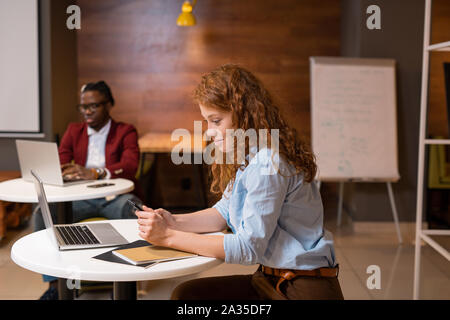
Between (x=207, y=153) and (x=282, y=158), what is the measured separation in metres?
2.76

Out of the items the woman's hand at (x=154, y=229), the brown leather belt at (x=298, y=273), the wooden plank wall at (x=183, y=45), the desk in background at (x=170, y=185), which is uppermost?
the wooden plank wall at (x=183, y=45)

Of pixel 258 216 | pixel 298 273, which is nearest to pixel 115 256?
pixel 258 216

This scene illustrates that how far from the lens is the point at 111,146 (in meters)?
3.10

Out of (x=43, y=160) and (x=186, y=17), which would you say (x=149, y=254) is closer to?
(x=43, y=160)

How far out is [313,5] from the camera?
5094mm

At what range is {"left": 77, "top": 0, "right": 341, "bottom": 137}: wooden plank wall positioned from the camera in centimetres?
507

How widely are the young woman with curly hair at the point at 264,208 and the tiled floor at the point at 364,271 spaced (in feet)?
4.75

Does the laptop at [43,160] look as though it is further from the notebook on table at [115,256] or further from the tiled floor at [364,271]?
the notebook on table at [115,256]

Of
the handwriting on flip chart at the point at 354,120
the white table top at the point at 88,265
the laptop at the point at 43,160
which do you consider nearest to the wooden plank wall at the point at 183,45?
the handwriting on flip chart at the point at 354,120

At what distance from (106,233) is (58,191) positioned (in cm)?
81

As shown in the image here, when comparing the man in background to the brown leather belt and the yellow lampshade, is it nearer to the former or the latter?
the brown leather belt

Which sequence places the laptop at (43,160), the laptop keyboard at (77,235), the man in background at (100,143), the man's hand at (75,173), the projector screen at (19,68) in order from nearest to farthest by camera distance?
the laptop keyboard at (77,235) → the laptop at (43,160) → the man's hand at (75,173) → the man in background at (100,143) → the projector screen at (19,68)

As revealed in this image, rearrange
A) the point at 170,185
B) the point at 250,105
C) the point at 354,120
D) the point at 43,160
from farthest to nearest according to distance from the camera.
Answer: the point at 170,185, the point at 354,120, the point at 43,160, the point at 250,105

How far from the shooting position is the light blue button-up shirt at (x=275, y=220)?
4.42 ft
